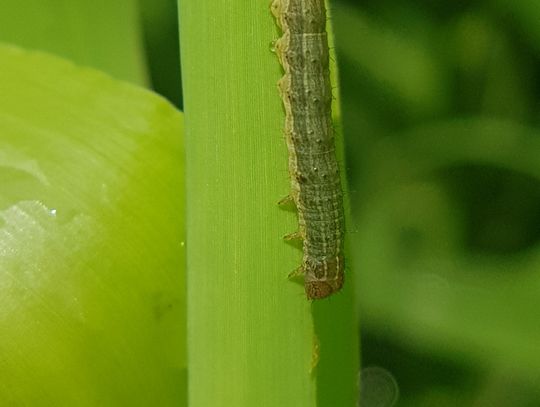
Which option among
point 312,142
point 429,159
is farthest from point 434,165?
point 312,142

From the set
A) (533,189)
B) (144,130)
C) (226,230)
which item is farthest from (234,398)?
(533,189)

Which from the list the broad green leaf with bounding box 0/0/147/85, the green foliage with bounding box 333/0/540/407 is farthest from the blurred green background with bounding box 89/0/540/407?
the broad green leaf with bounding box 0/0/147/85

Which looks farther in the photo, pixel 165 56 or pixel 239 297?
pixel 165 56

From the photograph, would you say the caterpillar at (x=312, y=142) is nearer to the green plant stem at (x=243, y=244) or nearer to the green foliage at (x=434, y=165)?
the green plant stem at (x=243, y=244)

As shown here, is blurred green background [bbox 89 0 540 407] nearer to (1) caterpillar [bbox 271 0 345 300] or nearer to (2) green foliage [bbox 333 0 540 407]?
(2) green foliage [bbox 333 0 540 407]

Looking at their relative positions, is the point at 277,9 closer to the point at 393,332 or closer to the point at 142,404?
the point at 142,404

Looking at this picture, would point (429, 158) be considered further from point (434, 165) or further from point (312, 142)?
point (312, 142)
